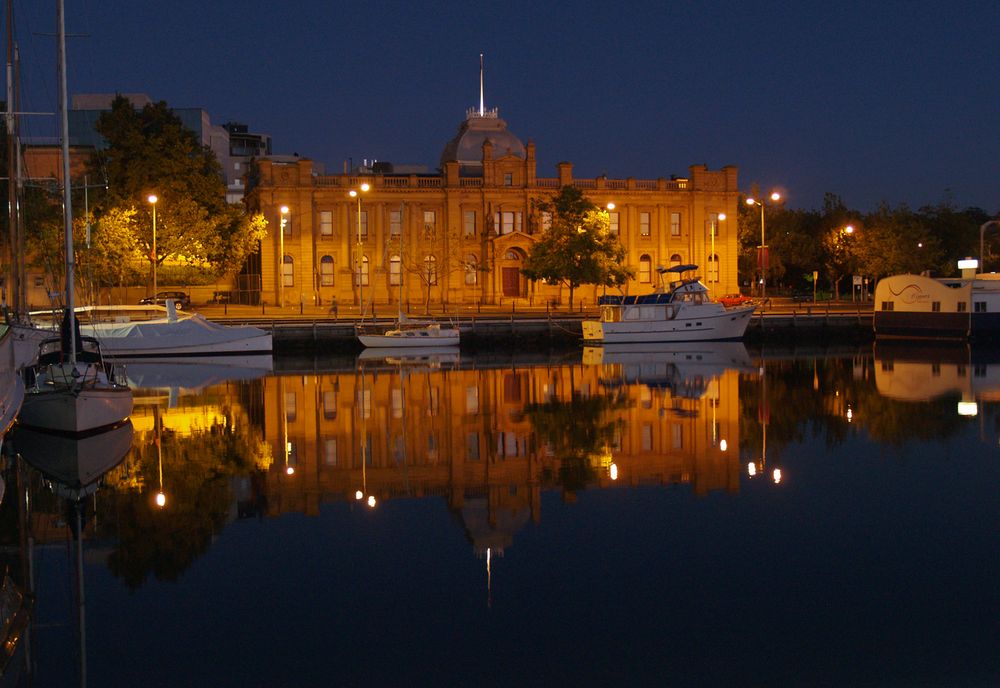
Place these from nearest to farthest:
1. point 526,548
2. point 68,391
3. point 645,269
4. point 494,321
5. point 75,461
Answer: point 526,548, point 75,461, point 68,391, point 494,321, point 645,269

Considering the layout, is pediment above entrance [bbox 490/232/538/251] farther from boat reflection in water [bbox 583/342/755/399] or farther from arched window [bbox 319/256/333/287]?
boat reflection in water [bbox 583/342/755/399]

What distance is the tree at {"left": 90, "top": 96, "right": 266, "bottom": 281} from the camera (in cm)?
6231

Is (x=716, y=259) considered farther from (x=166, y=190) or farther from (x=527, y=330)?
(x=166, y=190)

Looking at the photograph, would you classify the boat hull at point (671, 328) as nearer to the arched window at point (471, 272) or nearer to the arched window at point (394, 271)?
the arched window at point (471, 272)

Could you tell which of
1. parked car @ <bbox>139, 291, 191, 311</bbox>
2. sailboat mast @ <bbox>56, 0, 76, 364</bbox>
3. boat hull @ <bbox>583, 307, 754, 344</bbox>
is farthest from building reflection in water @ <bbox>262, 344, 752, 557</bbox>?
parked car @ <bbox>139, 291, 191, 311</bbox>

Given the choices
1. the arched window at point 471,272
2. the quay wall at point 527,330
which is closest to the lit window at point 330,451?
the quay wall at point 527,330

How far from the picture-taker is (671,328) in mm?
59250

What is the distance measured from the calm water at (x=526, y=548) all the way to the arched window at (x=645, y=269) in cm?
5180

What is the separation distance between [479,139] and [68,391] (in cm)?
6294

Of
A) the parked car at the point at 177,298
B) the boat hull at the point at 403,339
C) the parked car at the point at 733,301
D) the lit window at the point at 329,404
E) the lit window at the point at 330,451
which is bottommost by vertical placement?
the lit window at the point at 330,451

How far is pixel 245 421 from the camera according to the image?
29000 mm

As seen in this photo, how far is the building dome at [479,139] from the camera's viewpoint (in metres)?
83.2

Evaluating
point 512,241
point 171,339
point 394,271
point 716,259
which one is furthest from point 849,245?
point 171,339

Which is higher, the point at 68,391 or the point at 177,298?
the point at 177,298
